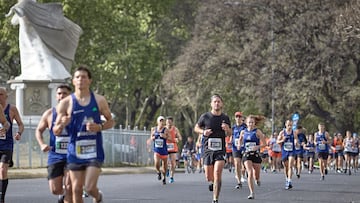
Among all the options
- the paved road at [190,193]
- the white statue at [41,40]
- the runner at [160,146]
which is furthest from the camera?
the white statue at [41,40]

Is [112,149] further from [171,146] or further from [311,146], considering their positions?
[171,146]

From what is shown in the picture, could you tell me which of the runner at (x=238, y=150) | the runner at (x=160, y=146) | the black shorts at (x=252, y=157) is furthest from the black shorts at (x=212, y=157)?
the runner at (x=160, y=146)

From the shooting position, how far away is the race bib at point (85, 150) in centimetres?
1216

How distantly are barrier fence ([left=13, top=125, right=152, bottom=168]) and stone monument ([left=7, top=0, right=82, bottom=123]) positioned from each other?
2306 mm

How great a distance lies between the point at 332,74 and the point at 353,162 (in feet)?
24.8

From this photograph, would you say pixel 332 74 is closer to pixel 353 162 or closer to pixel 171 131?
pixel 353 162

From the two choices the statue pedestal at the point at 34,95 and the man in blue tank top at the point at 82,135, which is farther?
the statue pedestal at the point at 34,95

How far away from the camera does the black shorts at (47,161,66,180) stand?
13.8 metres

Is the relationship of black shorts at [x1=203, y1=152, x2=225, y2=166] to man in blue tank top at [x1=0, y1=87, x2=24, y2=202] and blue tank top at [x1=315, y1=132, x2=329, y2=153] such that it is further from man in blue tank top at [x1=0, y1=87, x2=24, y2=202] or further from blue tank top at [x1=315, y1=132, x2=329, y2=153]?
blue tank top at [x1=315, y1=132, x2=329, y2=153]

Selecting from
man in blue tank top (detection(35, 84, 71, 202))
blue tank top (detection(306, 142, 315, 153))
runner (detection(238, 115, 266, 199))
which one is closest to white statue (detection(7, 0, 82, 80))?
blue tank top (detection(306, 142, 315, 153))

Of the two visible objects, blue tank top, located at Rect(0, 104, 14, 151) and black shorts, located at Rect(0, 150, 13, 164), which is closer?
black shorts, located at Rect(0, 150, 13, 164)

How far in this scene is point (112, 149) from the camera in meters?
41.7

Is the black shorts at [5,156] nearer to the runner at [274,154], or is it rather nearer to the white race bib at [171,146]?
the white race bib at [171,146]

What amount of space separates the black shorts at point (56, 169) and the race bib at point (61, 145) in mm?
171
